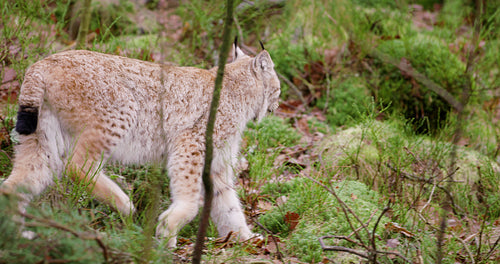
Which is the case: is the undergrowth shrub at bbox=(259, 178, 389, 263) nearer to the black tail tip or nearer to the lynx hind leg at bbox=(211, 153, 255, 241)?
the lynx hind leg at bbox=(211, 153, 255, 241)

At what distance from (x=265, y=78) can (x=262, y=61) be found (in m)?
0.17

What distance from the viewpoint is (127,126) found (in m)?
3.20

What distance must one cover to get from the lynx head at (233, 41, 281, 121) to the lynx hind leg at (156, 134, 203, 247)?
90 centimetres

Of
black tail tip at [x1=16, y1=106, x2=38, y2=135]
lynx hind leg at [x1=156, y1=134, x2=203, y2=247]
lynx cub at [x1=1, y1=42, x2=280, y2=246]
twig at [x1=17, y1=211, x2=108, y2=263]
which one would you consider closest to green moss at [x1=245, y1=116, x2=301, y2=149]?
lynx cub at [x1=1, y1=42, x2=280, y2=246]

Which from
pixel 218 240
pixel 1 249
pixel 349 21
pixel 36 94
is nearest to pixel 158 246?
pixel 1 249

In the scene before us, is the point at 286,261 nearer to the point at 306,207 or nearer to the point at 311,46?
the point at 306,207

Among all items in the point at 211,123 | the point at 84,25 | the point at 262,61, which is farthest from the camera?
the point at 84,25

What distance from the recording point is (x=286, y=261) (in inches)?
111

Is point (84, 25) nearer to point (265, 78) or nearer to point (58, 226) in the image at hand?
point (265, 78)

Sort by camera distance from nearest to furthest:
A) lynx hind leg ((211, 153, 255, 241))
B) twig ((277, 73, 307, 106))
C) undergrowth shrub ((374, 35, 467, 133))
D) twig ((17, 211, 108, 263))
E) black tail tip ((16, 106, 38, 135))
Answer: twig ((17, 211, 108, 263)) < black tail tip ((16, 106, 38, 135)) < lynx hind leg ((211, 153, 255, 241)) < undergrowth shrub ((374, 35, 467, 133)) < twig ((277, 73, 307, 106))

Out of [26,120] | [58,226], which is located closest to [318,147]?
[26,120]

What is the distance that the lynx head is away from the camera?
13.1 ft

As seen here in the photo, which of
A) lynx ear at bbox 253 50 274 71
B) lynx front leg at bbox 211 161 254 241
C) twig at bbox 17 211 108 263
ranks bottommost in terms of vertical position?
lynx front leg at bbox 211 161 254 241

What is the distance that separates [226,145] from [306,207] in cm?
76
